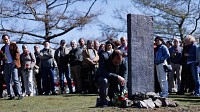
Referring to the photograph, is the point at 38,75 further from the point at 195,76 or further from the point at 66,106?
the point at 195,76

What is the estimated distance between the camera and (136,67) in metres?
11.2

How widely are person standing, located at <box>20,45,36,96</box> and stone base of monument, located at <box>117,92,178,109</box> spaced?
596 cm

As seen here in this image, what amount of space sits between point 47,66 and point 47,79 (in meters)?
0.55

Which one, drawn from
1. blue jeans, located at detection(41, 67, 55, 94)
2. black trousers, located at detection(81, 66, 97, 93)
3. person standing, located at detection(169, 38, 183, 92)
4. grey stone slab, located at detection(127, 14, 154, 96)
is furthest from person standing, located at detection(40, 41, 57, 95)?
grey stone slab, located at detection(127, 14, 154, 96)

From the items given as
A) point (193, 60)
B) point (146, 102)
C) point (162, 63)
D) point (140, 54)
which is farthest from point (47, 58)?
point (146, 102)

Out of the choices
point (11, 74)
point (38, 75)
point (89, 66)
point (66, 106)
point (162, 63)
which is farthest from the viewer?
point (38, 75)

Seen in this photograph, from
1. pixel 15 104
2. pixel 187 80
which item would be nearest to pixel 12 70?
pixel 15 104

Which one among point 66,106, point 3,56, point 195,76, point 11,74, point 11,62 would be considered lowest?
point 66,106

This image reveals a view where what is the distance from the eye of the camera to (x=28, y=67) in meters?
15.8

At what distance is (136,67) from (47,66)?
578 cm

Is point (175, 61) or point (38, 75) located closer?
point (175, 61)

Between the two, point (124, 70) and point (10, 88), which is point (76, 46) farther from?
point (124, 70)

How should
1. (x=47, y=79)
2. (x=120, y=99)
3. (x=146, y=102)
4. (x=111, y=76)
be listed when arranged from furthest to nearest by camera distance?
(x=47, y=79)
(x=111, y=76)
(x=120, y=99)
(x=146, y=102)

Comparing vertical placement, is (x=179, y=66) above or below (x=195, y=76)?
above
